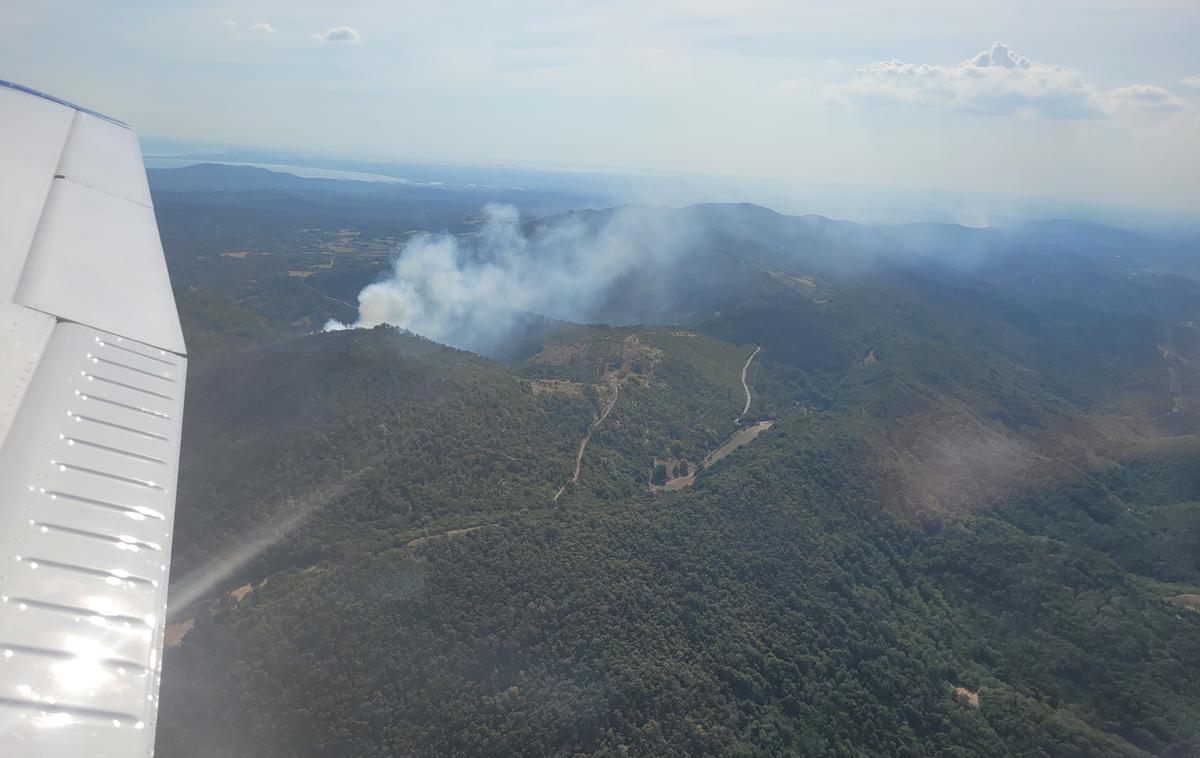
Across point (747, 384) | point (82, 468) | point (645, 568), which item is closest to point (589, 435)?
point (645, 568)

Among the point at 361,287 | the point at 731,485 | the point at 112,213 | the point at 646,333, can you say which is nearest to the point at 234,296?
the point at 361,287

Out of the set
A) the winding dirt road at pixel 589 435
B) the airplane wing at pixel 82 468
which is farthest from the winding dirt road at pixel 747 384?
the airplane wing at pixel 82 468

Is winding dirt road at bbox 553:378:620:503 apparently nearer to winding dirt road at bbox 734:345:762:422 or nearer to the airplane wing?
winding dirt road at bbox 734:345:762:422

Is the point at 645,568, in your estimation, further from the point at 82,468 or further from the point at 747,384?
the point at 747,384

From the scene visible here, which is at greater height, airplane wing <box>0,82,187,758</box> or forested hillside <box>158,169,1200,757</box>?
airplane wing <box>0,82,187,758</box>

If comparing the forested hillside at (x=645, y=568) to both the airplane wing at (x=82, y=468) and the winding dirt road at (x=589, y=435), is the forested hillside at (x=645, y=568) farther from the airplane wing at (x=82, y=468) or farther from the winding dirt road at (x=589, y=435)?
the airplane wing at (x=82, y=468)

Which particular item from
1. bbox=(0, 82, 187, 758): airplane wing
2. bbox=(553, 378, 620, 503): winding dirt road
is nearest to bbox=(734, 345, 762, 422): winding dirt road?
bbox=(553, 378, 620, 503): winding dirt road

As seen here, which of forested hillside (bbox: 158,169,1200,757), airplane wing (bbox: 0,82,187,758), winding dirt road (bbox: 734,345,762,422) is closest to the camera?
airplane wing (bbox: 0,82,187,758)
